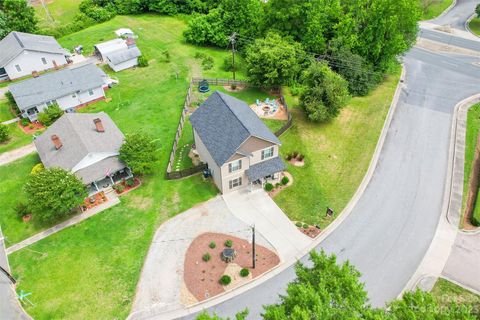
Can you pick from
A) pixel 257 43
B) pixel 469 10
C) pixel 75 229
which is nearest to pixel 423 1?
pixel 469 10

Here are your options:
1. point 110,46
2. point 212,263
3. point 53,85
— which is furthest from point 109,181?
point 110,46

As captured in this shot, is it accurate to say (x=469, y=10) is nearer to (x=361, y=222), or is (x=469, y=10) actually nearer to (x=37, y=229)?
(x=361, y=222)

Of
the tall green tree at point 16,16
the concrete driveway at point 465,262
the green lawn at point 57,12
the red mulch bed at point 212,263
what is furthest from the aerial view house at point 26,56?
the concrete driveway at point 465,262

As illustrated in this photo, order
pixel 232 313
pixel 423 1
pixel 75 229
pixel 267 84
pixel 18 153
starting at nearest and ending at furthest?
pixel 232 313, pixel 75 229, pixel 18 153, pixel 267 84, pixel 423 1

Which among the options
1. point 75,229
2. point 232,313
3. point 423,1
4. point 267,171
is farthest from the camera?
point 423,1

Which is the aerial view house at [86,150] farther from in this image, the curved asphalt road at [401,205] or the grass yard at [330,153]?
the curved asphalt road at [401,205]

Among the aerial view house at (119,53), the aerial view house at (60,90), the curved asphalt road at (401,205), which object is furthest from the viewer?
the aerial view house at (119,53)
